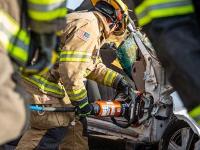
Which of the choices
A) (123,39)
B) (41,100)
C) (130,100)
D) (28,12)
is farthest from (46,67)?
(123,39)

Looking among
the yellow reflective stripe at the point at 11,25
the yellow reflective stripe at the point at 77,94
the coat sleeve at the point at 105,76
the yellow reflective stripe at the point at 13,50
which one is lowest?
the yellow reflective stripe at the point at 77,94

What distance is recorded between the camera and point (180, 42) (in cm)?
166

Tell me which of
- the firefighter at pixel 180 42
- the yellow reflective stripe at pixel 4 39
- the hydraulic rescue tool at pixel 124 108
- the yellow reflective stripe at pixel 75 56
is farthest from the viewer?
the hydraulic rescue tool at pixel 124 108

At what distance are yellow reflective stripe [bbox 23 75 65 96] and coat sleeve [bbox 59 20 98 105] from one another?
0.28 meters

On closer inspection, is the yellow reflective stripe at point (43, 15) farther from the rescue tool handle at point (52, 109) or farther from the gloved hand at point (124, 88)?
the gloved hand at point (124, 88)

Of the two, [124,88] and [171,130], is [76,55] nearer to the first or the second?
[124,88]

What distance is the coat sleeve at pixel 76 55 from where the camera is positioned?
3830 millimetres

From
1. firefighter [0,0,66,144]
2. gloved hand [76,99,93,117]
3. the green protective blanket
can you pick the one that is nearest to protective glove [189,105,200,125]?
firefighter [0,0,66,144]

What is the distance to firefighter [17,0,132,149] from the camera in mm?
3850

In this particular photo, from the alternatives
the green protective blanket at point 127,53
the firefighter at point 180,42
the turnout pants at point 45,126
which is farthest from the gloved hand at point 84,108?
the firefighter at point 180,42

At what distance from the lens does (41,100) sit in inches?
164

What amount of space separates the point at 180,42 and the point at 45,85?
2601 millimetres

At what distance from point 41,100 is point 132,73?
123 cm

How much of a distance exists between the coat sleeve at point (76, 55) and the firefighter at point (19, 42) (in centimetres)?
187
